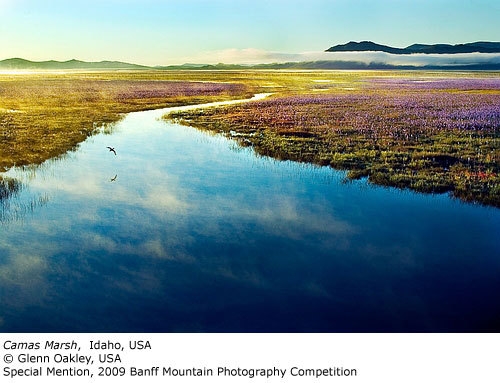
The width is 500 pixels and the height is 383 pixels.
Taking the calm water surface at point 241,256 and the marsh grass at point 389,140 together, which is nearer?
the calm water surface at point 241,256

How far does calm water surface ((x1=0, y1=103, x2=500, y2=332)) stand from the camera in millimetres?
8023

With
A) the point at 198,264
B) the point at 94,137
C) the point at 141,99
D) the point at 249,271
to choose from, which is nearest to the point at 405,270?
the point at 249,271

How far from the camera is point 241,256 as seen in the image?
10508 millimetres

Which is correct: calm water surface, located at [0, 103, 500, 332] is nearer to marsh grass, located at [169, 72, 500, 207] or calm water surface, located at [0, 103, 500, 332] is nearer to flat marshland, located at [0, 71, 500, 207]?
marsh grass, located at [169, 72, 500, 207]

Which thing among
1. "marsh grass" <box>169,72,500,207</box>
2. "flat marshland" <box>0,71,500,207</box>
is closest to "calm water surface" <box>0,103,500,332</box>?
"marsh grass" <box>169,72,500,207</box>

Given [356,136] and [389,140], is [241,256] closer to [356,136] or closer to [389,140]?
[389,140]

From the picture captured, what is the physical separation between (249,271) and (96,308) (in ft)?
11.0

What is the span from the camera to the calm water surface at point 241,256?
8023mm

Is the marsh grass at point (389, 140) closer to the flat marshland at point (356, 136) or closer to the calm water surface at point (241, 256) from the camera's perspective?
the flat marshland at point (356, 136)

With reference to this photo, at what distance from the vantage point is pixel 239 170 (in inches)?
755

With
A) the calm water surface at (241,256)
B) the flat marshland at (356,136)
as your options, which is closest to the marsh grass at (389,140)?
the flat marshland at (356,136)

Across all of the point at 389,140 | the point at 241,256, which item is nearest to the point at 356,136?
the point at 389,140

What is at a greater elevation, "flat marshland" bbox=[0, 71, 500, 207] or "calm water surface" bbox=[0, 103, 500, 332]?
"flat marshland" bbox=[0, 71, 500, 207]
